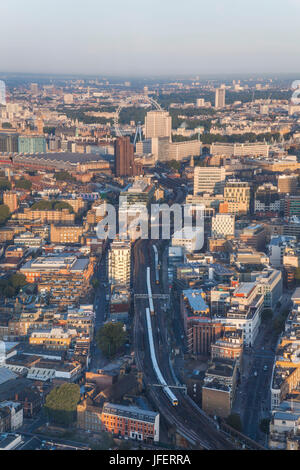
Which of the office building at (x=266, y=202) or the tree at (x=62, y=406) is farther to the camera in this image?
the office building at (x=266, y=202)

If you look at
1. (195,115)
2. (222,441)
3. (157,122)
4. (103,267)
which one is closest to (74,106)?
(195,115)

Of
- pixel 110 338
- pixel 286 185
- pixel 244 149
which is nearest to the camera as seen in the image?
pixel 110 338

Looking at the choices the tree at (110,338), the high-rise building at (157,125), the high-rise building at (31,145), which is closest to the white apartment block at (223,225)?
the tree at (110,338)

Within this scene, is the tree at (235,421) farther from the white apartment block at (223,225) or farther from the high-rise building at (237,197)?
the high-rise building at (237,197)

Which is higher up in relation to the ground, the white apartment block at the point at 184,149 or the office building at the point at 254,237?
the white apartment block at the point at 184,149

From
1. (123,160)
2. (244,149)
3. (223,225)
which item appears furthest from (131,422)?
(244,149)

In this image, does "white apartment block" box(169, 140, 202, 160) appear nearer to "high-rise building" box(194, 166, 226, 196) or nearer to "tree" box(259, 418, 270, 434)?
"high-rise building" box(194, 166, 226, 196)

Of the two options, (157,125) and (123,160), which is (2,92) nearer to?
(123,160)
